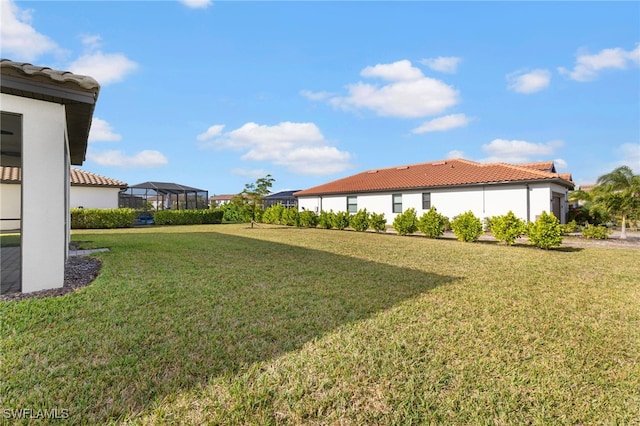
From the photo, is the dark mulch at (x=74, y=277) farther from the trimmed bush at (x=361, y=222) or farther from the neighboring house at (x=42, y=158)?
the trimmed bush at (x=361, y=222)

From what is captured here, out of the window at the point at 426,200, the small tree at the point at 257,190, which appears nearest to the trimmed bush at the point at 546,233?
the window at the point at 426,200

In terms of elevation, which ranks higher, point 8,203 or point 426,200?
point 426,200

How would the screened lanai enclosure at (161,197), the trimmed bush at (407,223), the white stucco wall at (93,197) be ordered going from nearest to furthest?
1. the trimmed bush at (407,223)
2. the white stucco wall at (93,197)
3. the screened lanai enclosure at (161,197)

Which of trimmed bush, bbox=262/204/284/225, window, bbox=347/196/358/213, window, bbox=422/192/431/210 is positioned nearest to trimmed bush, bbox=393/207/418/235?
window, bbox=422/192/431/210

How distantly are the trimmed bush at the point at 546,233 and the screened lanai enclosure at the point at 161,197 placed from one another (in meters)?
23.8

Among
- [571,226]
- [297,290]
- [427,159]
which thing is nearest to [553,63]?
[571,226]

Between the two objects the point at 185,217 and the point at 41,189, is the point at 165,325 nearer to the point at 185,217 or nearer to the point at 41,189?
the point at 41,189

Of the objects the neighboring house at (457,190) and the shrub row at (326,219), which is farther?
the shrub row at (326,219)

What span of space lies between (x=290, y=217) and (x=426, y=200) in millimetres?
8901

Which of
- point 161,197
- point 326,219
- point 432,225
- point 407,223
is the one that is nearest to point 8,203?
point 161,197

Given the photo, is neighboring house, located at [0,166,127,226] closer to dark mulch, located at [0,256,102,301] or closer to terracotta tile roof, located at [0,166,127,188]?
terracotta tile roof, located at [0,166,127,188]

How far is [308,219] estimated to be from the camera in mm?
19109

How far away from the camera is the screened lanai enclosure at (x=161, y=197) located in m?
23.3

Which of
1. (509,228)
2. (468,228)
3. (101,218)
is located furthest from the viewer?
(101,218)
